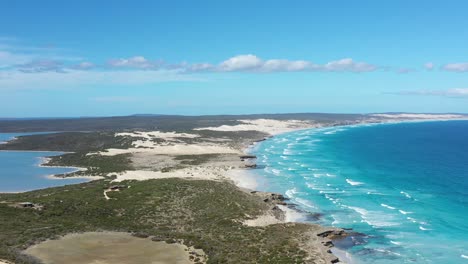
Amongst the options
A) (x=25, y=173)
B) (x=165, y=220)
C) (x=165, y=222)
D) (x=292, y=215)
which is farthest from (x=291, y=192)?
(x=25, y=173)

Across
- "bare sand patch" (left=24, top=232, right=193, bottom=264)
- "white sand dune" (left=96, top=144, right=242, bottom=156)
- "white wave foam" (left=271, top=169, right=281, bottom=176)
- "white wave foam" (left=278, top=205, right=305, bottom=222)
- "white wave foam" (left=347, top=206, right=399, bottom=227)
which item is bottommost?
"white wave foam" (left=347, top=206, right=399, bottom=227)

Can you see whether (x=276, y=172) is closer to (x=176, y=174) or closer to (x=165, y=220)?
(x=176, y=174)

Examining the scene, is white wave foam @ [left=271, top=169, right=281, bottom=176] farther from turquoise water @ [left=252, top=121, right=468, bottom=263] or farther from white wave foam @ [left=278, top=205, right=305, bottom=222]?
white wave foam @ [left=278, top=205, right=305, bottom=222]

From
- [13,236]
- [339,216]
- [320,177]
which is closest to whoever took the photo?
[13,236]

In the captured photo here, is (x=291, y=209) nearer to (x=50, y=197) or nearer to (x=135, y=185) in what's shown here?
(x=135, y=185)

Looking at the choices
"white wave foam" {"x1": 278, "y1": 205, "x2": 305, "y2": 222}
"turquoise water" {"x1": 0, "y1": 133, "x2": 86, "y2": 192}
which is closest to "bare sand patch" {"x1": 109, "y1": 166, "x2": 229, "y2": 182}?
"turquoise water" {"x1": 0, "y1": 133, "x2": 86, "y2": 192}

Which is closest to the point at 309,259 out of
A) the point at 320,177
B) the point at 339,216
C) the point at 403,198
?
the point at 339,216
